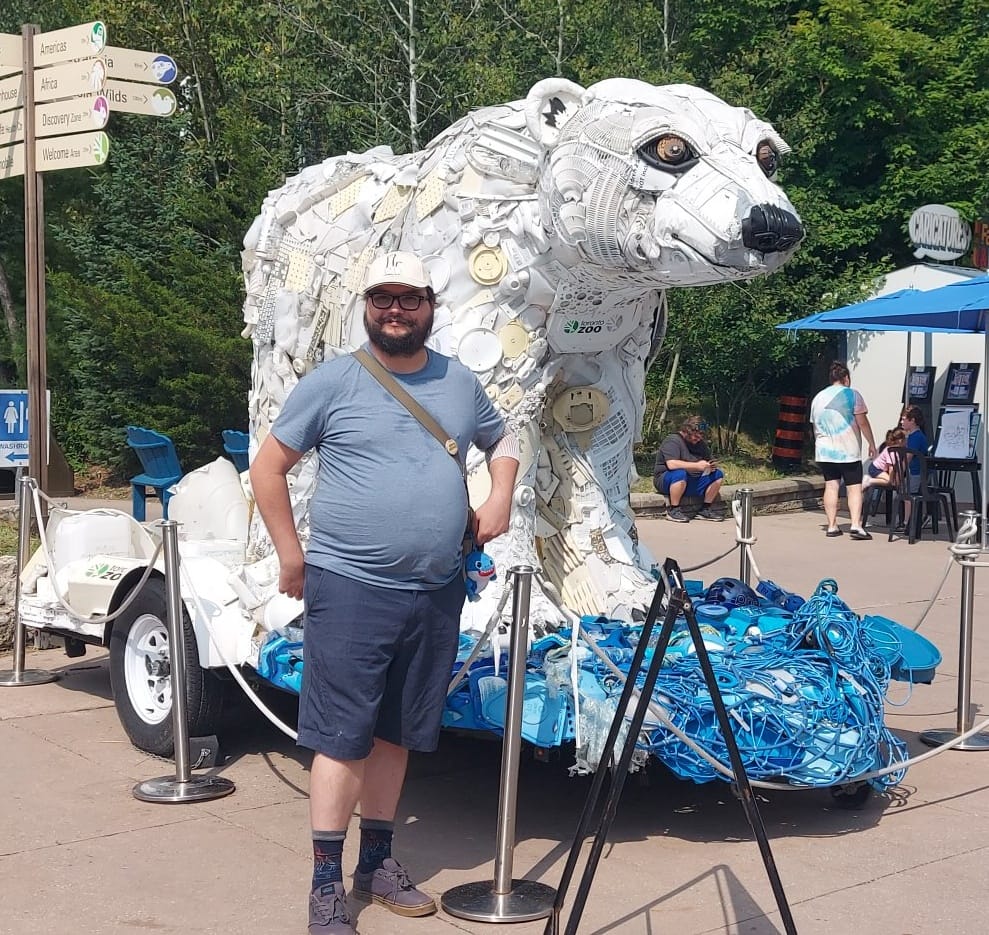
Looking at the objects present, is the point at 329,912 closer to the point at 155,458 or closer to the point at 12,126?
the point at 12,126

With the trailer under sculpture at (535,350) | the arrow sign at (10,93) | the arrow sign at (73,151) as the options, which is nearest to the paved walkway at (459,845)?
the trailer under sculpture at (535,350)

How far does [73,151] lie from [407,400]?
16.4ft

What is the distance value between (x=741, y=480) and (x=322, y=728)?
12443mm

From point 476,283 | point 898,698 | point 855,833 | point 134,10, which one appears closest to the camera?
point 855,833

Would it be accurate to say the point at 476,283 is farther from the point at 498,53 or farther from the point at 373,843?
the point at 498,53

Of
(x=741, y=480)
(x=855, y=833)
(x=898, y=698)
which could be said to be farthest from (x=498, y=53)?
(x=855, y=833)

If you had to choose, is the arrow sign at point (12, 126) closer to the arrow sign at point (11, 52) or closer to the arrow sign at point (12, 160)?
the arrow sign at point (12, 160)

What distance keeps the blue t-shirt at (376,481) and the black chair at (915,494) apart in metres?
9.26

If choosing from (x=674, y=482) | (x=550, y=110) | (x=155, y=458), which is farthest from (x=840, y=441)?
(x=550, y=110)

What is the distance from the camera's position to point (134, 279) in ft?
50.5

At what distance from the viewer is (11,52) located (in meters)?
8.12

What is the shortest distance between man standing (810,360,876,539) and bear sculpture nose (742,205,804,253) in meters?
8.11

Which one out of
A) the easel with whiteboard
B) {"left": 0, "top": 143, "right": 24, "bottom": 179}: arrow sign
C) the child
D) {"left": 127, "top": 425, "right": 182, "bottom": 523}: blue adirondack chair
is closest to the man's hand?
{"left": 0, "top": 143, "right": 24, "bottom": 179}: arrow sign

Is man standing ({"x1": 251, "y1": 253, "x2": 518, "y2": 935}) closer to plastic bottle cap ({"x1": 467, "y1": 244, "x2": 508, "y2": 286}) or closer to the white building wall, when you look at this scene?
plastic bottle cap ({"x1": 467, "y1": 244, "x2": 508, "y2": 286})
